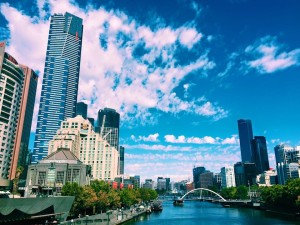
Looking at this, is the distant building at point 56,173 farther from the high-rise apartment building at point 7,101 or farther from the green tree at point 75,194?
the green tree at point 75,194

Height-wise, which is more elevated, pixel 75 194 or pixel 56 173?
pixel 56 173

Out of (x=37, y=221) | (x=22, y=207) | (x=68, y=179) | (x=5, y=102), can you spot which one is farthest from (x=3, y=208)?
(x=5, y=102)

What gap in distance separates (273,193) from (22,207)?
11124cm

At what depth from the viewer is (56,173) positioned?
124m

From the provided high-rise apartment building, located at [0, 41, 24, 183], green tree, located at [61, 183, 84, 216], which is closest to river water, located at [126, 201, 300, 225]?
green tree, located at [61, 183, 84, 216]

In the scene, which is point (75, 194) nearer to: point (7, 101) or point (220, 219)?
point (220, 219)

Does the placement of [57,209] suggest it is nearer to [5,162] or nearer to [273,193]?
[5,162]

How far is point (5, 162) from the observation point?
143 meters

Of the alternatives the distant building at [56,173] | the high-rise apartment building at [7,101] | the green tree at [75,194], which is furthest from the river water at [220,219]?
the high-rise apartment building at [7,101]

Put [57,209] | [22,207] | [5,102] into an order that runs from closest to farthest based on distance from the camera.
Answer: [22,207] → [57,209] → [5,102]

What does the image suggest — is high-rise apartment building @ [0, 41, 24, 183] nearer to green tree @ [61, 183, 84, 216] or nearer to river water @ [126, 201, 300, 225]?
green tree @ [61, 183, 84, 216]

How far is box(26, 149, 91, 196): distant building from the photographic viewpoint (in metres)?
121

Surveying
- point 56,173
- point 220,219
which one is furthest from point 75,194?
point 220,219

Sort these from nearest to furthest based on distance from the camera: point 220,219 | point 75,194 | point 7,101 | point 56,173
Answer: point 75,194, point 220,219, point 56,173, point 7,101
